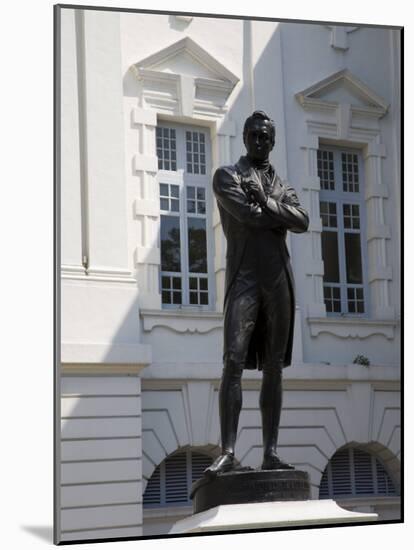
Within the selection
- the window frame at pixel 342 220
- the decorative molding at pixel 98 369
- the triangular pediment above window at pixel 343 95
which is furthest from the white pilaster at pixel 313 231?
the decorative molding at pixel 98 369

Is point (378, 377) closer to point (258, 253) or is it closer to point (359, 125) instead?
point (359, 125)

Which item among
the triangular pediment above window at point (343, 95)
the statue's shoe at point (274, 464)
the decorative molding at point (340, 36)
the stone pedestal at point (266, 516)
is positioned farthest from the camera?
the triangular pediment above window at point (343, 95)

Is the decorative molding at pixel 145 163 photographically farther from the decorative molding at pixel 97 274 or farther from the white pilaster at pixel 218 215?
the decorative molding at pixel 97 274

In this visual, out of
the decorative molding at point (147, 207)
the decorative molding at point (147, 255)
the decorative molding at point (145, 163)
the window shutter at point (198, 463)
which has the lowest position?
the window shutter at point (198, 463)

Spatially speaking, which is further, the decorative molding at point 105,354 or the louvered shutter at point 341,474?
the louvered shutter at point 341,474

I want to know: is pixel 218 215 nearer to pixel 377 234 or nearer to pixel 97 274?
pixel 97 274

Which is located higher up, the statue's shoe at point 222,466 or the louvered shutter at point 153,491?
the statue's shoe at point 222,466

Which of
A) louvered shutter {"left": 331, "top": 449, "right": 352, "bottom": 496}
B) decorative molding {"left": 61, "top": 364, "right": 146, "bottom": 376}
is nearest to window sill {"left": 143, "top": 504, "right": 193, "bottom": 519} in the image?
decorative molding {"left": 61, "top": 364, "right": 146, "bottom": 376}

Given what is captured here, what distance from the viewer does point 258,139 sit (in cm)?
850

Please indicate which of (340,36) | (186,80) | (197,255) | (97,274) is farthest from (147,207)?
(340,36)

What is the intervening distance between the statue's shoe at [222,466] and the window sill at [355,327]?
21.1ft

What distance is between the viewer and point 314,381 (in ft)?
46.1

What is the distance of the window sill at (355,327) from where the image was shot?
14.3 metres

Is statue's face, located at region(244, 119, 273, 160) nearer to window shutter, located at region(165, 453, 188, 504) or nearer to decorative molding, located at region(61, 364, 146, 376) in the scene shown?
decorative molding, located at region(61, 364, 146, 376)
